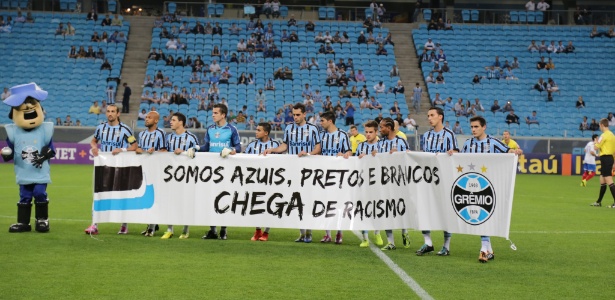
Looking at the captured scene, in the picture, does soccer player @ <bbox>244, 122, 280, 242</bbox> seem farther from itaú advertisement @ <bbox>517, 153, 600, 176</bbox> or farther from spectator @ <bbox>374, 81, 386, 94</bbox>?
spectator @ <bbox>374, 81, 386, 94</bbox>

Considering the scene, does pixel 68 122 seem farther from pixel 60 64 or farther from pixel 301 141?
pixel 301 141

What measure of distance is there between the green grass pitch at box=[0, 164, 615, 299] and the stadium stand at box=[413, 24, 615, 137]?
84.3 feet

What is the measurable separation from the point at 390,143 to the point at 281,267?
3.10 m

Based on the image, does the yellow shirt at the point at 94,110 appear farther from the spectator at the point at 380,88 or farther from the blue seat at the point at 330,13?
the blue seat at the point at 330,13

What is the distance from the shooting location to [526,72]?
43.8 m

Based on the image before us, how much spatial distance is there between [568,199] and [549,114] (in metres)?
19.0

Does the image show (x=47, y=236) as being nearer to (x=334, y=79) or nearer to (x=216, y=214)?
(x=216, y=214)

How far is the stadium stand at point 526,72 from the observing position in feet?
132

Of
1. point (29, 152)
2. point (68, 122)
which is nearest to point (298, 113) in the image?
point (29, 152)

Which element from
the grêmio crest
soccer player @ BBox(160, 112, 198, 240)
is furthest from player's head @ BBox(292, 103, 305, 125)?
the grêmio crest

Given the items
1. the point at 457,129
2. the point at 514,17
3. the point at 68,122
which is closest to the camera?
the point at 68,122

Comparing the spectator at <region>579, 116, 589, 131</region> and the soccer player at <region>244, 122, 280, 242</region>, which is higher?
the spectator at <region>579, 116, 589, 131</region>

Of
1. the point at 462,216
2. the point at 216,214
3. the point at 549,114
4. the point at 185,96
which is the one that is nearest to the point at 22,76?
the point at 185,96

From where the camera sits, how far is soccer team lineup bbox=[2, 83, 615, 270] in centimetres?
1187
